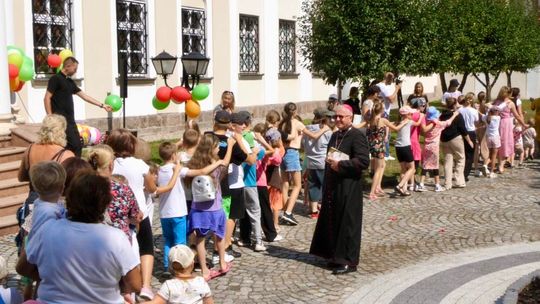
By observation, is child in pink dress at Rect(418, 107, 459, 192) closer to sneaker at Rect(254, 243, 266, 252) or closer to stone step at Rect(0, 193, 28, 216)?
sneaker at Rect(254, 243, 266, 252)

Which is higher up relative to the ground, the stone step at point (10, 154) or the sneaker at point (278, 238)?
the stone step at point (10, 154)

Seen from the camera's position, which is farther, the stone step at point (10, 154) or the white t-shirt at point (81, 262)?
the stone step at point (10, 154)

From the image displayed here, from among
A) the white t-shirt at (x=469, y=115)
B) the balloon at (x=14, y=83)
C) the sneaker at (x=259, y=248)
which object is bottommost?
the sneaker at (x=259, y=248)

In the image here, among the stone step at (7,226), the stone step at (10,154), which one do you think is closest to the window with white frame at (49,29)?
the stone step at (10,154)

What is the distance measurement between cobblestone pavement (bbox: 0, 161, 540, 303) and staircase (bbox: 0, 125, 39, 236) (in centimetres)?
46

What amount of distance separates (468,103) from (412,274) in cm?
745

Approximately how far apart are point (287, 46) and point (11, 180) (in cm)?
1745

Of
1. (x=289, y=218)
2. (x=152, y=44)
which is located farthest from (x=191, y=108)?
(x=152, y=44)

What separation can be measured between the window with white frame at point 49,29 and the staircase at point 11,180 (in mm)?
4053

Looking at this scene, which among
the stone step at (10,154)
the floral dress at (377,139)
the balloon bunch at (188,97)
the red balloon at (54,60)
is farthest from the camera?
the red balloon at (54,60)

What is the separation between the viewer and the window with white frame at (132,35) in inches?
762

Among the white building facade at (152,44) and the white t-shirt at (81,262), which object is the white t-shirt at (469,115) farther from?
the white t-shirt at (81,262)

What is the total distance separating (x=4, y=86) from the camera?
40.0 feet

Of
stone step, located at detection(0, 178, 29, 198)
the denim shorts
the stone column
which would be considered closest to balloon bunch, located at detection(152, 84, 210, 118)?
the stone column
